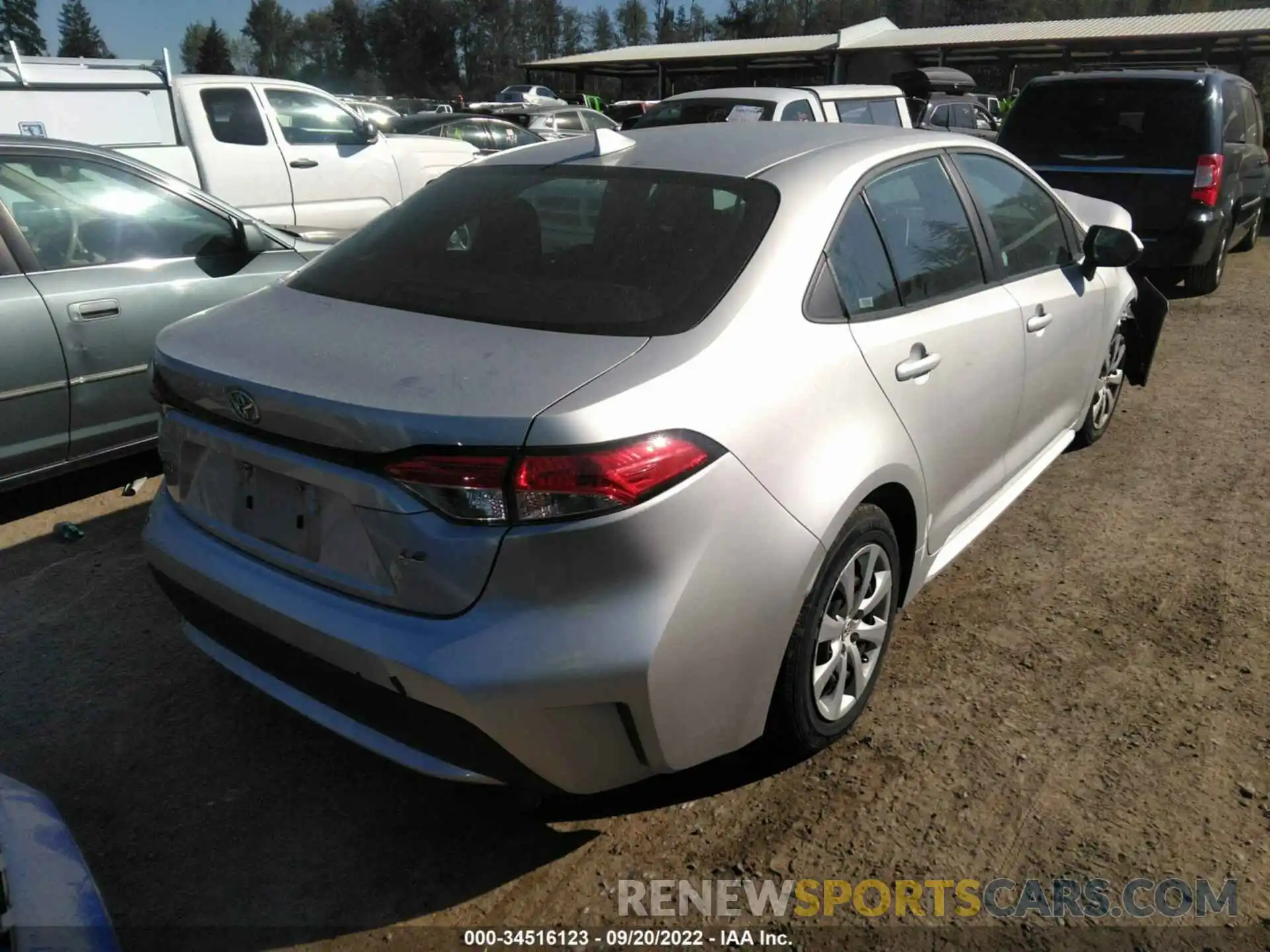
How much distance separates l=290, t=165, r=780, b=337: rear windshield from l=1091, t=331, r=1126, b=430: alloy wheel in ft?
9.13

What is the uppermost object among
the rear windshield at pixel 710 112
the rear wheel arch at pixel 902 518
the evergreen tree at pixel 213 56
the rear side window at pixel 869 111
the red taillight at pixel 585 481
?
the evergreen tree at pixel 213 56

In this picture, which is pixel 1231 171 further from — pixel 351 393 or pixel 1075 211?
pixel 351 393

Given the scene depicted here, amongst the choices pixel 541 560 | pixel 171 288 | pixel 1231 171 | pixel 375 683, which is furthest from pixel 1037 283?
pixel 1231 171

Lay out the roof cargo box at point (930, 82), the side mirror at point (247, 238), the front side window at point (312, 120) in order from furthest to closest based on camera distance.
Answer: the roof cargo box at point (930, 82) → the front side window at point (312, 120) → the side mirror at point (247, 238)

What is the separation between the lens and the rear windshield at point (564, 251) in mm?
2361

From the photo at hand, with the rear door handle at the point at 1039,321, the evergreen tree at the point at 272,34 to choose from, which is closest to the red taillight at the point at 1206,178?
the rear door handle at the point at 1039,321

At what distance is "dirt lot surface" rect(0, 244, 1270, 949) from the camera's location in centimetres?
231

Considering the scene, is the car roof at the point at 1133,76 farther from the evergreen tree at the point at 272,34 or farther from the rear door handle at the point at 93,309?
the evergreen tree at the point at 272,34

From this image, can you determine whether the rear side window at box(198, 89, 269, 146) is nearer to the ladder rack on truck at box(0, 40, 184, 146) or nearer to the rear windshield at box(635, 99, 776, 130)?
the ladder rack on truck at box(0, 40, 184, 146)

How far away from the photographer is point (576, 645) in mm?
1968

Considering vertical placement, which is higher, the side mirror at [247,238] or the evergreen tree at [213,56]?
the evergreen tree at [213,56]

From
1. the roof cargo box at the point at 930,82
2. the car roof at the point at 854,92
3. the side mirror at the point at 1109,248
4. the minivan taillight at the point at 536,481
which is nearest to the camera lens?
the minivan taillight at the point at 536,481

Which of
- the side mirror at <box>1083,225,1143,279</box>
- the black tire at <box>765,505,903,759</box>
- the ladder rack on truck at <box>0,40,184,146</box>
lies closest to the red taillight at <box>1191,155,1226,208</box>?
A: the side mirror at <box>1083,225,1143,279</box>

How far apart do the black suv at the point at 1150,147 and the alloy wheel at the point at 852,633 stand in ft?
21.0
